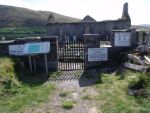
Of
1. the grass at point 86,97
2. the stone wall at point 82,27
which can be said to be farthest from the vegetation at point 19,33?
the grass at point 86,97

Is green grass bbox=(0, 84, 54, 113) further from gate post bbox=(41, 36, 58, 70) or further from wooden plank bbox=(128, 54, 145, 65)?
wooden plank bbox=(128, 54, 145, 65)

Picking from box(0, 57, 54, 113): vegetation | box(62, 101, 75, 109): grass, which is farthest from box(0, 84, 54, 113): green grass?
box(62, 101, 75, 109): grass

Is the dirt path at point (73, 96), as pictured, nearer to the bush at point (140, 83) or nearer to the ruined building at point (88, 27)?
the bush at point (140, 83)

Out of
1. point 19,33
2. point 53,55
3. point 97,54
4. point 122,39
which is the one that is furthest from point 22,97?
point 19,33

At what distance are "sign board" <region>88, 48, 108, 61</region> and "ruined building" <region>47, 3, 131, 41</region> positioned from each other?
62.0 ft

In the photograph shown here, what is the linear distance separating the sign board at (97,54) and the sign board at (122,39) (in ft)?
4.41

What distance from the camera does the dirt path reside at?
338 inches

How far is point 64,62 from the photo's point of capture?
53.8 ft

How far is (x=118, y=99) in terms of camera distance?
9258 millimetres

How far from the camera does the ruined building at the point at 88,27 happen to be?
34781 millimetres

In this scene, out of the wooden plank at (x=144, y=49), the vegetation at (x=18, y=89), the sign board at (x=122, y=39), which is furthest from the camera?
the sign board at (x=122, y=39)

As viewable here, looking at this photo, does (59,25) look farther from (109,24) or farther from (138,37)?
(138,37)

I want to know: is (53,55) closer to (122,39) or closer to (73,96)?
(122,39)

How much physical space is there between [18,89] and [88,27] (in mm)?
24732
